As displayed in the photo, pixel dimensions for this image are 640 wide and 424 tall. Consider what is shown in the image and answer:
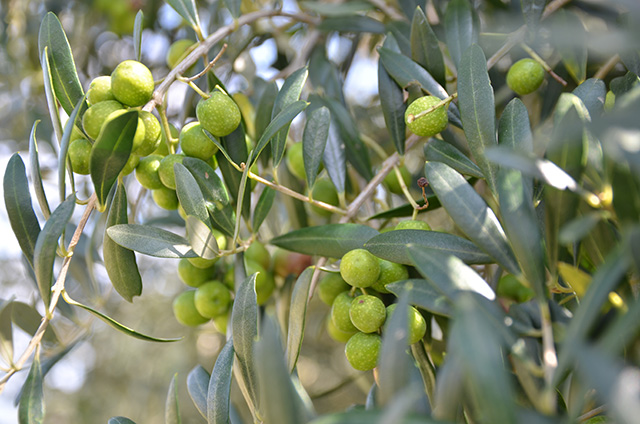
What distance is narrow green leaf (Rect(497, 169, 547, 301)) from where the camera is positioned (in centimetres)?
57

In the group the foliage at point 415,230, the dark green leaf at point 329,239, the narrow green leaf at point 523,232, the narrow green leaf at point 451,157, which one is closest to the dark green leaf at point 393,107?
the foliage at point 415,230

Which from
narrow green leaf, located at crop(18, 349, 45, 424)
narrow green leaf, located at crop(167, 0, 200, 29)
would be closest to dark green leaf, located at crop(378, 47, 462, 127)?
narrow green leaf, located at crop(167, 0, 200, 29)

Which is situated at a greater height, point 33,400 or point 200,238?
point 200,238

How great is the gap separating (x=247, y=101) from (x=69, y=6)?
1269mm

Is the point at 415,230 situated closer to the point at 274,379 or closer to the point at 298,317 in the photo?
the point at 298,317

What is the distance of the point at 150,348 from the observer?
329 centimetres

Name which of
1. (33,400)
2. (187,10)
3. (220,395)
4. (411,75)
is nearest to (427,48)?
(411,75)

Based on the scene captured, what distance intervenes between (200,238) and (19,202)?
31 cm

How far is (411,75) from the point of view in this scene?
977mm

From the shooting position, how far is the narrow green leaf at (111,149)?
712 mm

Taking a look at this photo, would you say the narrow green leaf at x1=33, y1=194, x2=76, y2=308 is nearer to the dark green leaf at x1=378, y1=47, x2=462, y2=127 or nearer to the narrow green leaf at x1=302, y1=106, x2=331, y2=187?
the narrow green leaf at x1=302, y1=106, x2=331, y2=187

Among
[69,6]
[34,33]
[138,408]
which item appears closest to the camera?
[34,33]

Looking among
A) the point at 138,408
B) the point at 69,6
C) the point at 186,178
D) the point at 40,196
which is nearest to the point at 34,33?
the point at 69,6

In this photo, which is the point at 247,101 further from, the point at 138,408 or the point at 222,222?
the point at 138,408
